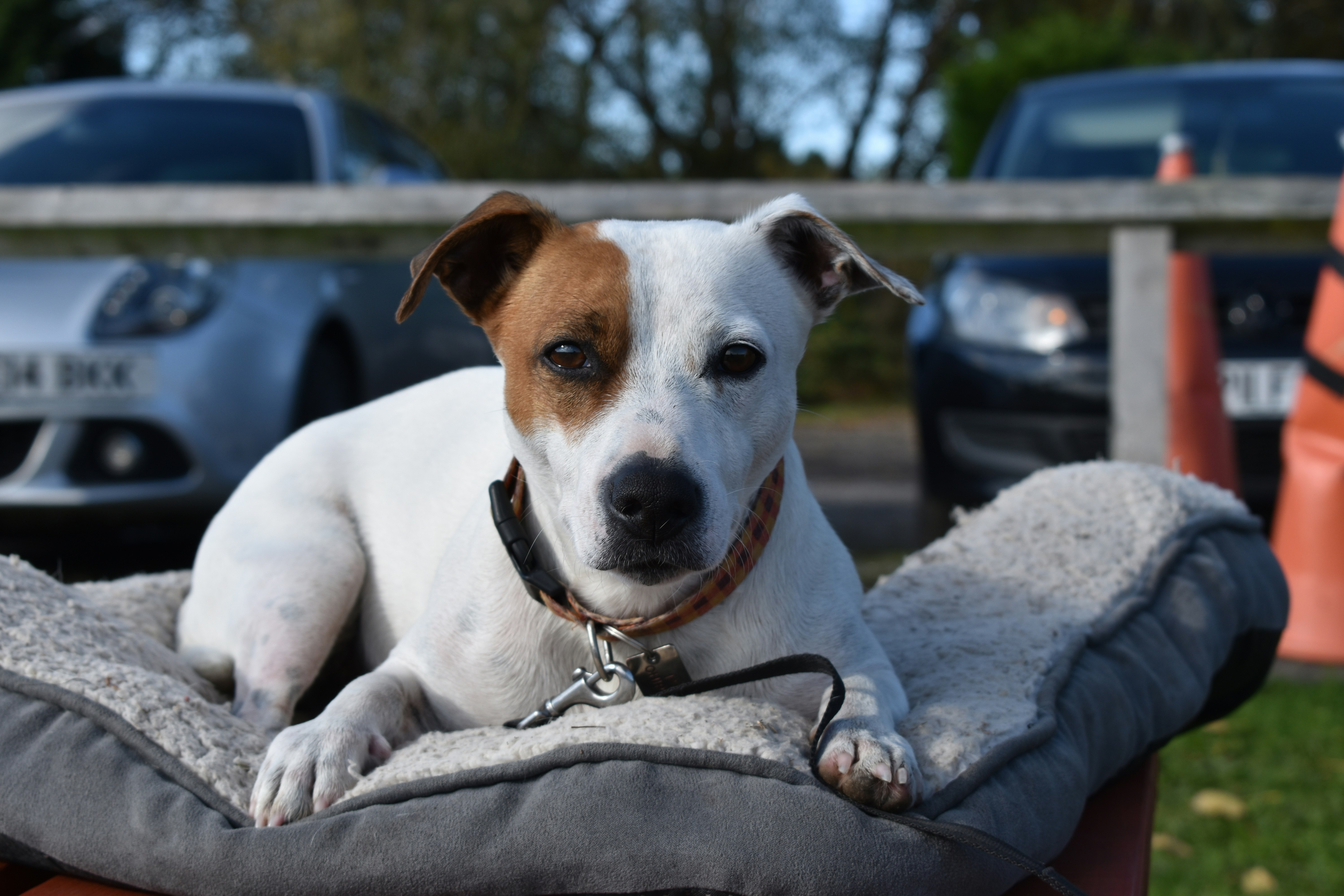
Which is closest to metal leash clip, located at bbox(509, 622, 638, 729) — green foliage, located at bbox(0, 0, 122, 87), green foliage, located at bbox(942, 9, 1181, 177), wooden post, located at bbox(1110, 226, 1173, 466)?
wooden post, located at bbox(1110, 226, 1173, 466)

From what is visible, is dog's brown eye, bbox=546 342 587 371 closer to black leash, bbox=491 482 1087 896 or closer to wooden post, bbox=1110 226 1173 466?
black leash, bbox=491 482 1087 896

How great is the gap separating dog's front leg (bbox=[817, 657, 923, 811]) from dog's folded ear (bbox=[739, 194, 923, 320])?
2.11ft

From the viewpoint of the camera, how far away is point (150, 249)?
4.20 meters

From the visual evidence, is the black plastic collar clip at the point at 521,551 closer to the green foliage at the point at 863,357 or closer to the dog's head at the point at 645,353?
the dog's head at the point at 645,353

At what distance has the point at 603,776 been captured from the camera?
4.92ft

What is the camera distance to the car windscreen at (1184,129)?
5.14m

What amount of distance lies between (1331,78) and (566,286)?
489cm

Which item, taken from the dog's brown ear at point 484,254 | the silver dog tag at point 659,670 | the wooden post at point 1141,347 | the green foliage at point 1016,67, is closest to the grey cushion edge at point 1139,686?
the silver dog tag at point 659,670

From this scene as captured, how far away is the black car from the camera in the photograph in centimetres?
456

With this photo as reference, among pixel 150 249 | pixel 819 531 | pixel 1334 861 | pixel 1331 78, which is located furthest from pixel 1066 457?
pixel 150 249

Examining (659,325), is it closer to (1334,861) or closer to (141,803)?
(141,803)

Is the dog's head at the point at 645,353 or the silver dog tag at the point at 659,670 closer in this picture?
the dog's head at the point at 645,353

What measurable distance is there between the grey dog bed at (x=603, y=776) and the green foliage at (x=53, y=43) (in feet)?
54.2

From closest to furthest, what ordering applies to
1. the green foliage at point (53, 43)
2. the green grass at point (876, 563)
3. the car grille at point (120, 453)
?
the car grille at point (120, 453) → the green grass at point (876, 563) → the green foliage at point (53, 43)
